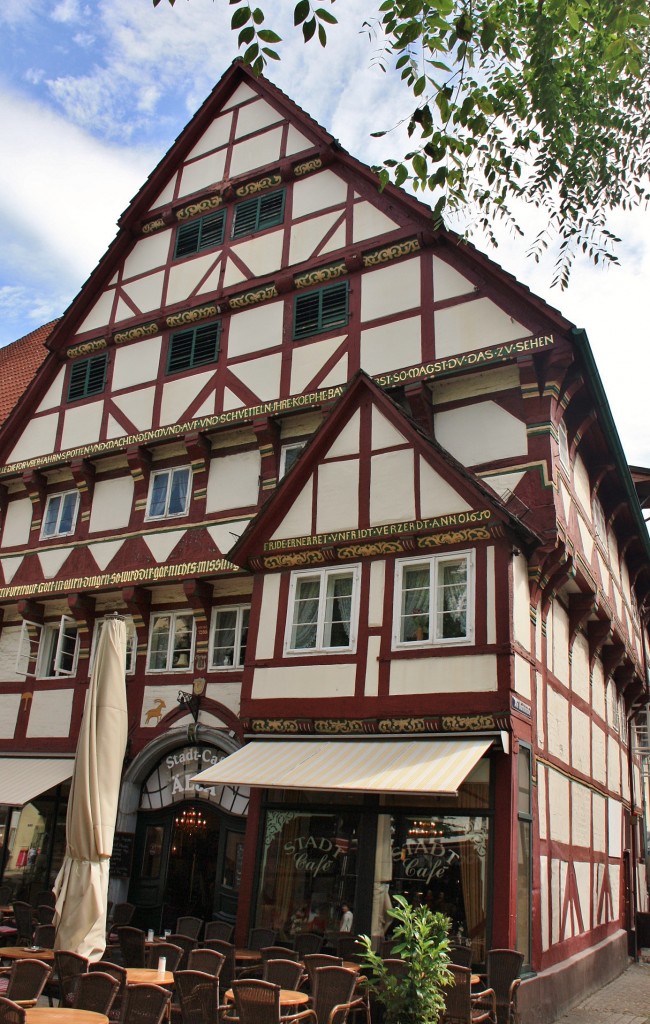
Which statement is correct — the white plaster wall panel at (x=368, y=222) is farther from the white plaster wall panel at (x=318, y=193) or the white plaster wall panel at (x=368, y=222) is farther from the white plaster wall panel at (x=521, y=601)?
the white plaster wall panel at (x=521, y=601)

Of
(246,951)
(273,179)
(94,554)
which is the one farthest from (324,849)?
(273,179)

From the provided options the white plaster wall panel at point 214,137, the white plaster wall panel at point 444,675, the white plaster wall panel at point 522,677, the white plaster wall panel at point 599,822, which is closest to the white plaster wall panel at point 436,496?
the white plaster wall panel at point 444,675

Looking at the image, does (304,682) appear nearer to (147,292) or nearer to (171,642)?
(171,642)

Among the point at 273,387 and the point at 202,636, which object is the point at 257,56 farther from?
the point at 202,636

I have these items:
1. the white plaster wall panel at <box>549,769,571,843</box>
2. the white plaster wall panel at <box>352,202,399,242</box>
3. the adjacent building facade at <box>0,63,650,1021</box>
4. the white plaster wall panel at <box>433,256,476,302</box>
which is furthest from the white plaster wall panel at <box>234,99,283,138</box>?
the white plaster wall panel at <box>549,769,571,843</box>

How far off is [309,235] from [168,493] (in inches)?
222

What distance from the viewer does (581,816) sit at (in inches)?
572

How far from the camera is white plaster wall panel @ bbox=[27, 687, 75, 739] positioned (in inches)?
656

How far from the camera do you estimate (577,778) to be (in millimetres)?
14445

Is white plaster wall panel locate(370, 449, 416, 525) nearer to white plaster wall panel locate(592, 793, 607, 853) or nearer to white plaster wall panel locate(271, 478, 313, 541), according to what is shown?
white plaster wall panel locate(271, 478, 313, 541)

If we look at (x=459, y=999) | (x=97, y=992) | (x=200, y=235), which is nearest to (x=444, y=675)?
(x=459, y=999)

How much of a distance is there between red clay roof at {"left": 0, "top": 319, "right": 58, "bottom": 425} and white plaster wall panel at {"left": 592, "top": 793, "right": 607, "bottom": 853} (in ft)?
51.8

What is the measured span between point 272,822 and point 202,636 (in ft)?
13.6

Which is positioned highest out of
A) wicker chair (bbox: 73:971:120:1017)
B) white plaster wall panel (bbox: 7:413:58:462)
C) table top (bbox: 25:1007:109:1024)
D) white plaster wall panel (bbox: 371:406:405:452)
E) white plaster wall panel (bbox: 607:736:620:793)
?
white plaster wall panel (bbox: 7:413:58:462)
